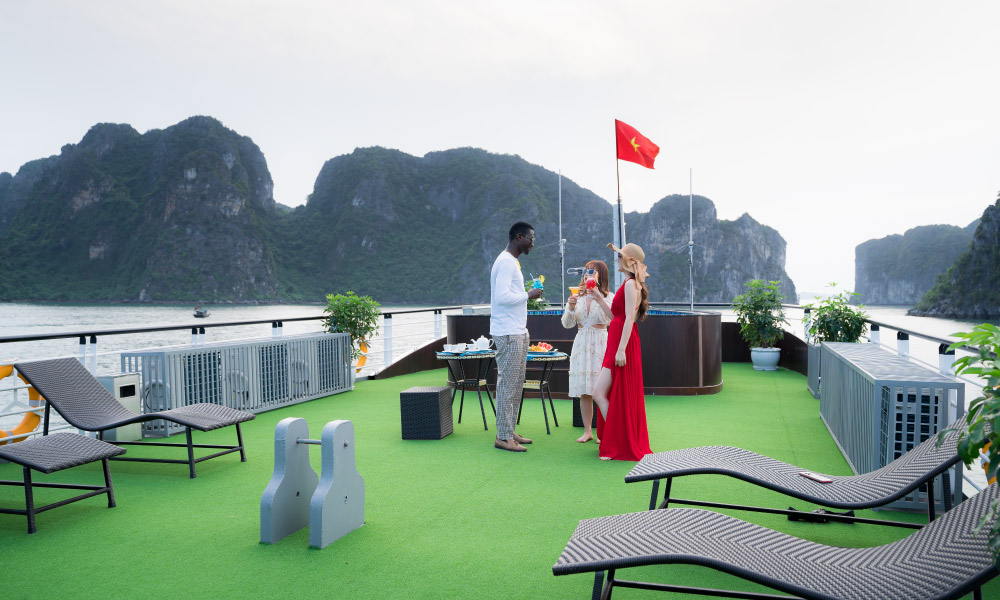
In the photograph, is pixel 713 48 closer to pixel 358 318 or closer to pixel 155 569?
pixel 358 318

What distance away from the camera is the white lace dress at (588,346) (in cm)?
515

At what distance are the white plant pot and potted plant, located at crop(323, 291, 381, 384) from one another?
237 inches

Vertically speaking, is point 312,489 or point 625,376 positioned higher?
point 625,376

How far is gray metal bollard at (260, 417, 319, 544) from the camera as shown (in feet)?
9.86

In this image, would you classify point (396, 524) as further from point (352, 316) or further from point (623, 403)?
point (352, 316)

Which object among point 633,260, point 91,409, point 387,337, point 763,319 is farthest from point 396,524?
point 763,319

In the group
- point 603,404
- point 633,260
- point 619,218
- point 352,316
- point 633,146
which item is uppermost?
point 633,146

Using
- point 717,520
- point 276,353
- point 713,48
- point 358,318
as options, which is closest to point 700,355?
point 358,318

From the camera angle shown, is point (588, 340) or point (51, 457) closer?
point (51, 457)

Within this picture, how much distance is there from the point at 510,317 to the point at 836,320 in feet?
16.7

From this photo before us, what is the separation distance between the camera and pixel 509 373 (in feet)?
15.5

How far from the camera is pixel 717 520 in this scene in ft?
6.87

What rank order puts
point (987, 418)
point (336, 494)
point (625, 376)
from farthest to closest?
point (625, 376), point (336, 494), point (987, 418)

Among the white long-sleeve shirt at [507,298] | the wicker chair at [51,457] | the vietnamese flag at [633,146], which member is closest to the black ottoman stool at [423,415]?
the white long-sleeve shirt at [507,298]
